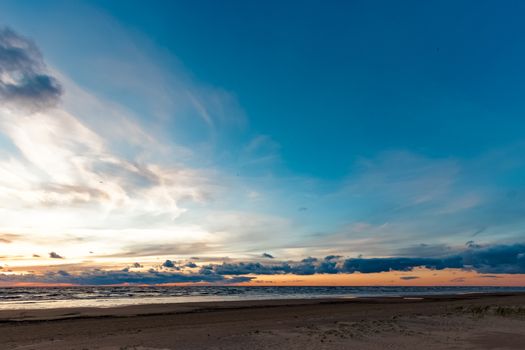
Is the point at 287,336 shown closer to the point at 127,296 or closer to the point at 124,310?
the point at 124,310

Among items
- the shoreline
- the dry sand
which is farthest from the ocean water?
the dry sand

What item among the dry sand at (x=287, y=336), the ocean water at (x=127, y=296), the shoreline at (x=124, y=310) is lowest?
the ocean water at (x=127, y=296)

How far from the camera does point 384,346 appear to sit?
19328 mm

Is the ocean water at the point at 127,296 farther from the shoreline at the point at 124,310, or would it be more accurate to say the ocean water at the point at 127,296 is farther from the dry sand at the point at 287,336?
the dry sand at the point at 287,336

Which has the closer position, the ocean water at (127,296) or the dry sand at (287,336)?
the dry sand at (287,336)

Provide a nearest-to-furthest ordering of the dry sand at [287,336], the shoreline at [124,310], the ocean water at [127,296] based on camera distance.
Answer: the dry sand at [287,336], the shoreline at [124,310], the ocean water at [127,296]

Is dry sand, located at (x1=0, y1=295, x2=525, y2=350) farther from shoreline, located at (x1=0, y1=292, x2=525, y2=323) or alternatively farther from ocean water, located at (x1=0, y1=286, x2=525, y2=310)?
ocean water, located at (x1=0, y1=286, x2=525, y2=310)

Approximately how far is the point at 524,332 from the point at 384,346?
11417mm

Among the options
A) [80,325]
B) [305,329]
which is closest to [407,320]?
[305,329]

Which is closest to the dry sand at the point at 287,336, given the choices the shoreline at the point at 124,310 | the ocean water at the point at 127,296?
the shoreline at the point at 124,310

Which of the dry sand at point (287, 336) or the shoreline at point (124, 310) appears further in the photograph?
the shoreline at point (124, 310)

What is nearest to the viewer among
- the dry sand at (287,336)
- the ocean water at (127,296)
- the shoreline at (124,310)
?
the dry sand at (287,336)

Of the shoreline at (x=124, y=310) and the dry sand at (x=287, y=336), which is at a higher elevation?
the dry sand at (x=287, y=336)

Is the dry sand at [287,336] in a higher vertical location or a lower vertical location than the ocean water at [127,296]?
higher
